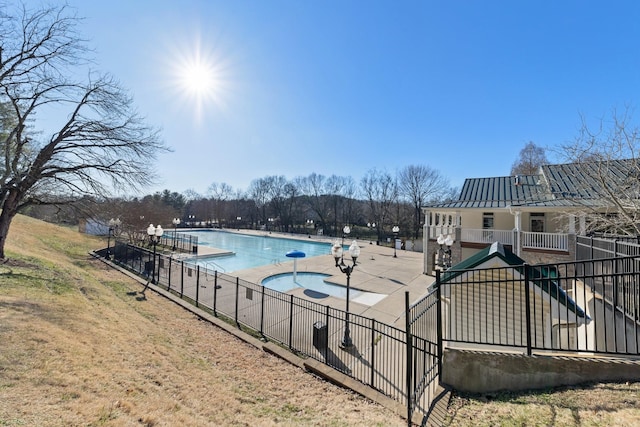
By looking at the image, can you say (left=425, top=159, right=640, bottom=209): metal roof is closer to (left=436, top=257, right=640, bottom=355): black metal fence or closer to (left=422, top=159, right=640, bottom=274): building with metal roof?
(left=422, top=159, right=640, bottom=274): building with metal roof

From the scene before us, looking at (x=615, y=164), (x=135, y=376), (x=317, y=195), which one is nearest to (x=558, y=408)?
(x=135, y=376)

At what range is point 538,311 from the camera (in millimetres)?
4812

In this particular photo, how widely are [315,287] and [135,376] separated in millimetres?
9633

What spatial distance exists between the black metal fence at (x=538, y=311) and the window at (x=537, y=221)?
37.9 ft

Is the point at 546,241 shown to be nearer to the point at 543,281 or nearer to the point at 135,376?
the point at 543,281

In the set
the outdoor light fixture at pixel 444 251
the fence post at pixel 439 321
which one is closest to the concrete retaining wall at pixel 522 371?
the fence post at pixel 439 321

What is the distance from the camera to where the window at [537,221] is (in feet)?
50.6

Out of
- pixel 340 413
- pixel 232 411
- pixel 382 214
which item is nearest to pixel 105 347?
pixel 232 411

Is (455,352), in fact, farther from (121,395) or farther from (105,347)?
(105,347)

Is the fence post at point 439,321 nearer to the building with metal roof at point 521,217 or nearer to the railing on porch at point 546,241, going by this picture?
the building with metal roof at point 521,217

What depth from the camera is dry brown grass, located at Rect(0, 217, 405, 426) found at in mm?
3213

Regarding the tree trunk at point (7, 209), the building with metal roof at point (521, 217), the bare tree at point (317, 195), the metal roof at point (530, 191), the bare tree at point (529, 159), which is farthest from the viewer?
the bare tree at point (317, 195)

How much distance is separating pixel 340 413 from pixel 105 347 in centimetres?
449

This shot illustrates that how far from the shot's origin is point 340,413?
425 centimetres
